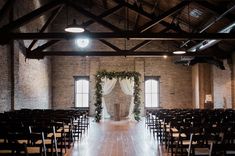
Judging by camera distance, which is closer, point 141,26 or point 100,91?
point 141,26

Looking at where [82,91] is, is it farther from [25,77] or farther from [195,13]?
[195,13]

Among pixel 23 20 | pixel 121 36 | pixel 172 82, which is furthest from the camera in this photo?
pixel 172 82

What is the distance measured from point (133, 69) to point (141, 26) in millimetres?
8571

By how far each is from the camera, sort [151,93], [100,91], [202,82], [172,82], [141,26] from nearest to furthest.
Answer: [141,26], [100,91], [202,82], [172,82], [151,93]

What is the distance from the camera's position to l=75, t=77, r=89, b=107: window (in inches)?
910

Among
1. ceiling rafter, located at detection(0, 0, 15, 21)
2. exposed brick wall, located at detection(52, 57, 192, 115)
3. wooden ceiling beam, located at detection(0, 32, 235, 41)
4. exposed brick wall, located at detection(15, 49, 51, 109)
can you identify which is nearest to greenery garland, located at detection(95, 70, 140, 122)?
exposed brick wall, located at detection(52, 57, 192, 115)

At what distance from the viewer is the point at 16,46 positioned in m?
14.9

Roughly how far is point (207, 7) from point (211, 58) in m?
5.96

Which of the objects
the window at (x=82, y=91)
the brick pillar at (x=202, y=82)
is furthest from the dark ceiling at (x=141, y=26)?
the window at (x=82, y=91)

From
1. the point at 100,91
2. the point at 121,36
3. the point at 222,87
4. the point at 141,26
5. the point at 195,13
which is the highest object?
the point at 195,13

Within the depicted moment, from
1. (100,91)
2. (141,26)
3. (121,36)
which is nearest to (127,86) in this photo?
(100,91)

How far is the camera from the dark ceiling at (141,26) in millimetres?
12328

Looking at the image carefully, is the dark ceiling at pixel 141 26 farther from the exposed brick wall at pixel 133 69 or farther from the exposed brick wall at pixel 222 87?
the exposed brick wall at pixel 222 87

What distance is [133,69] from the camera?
2316 centimetres
